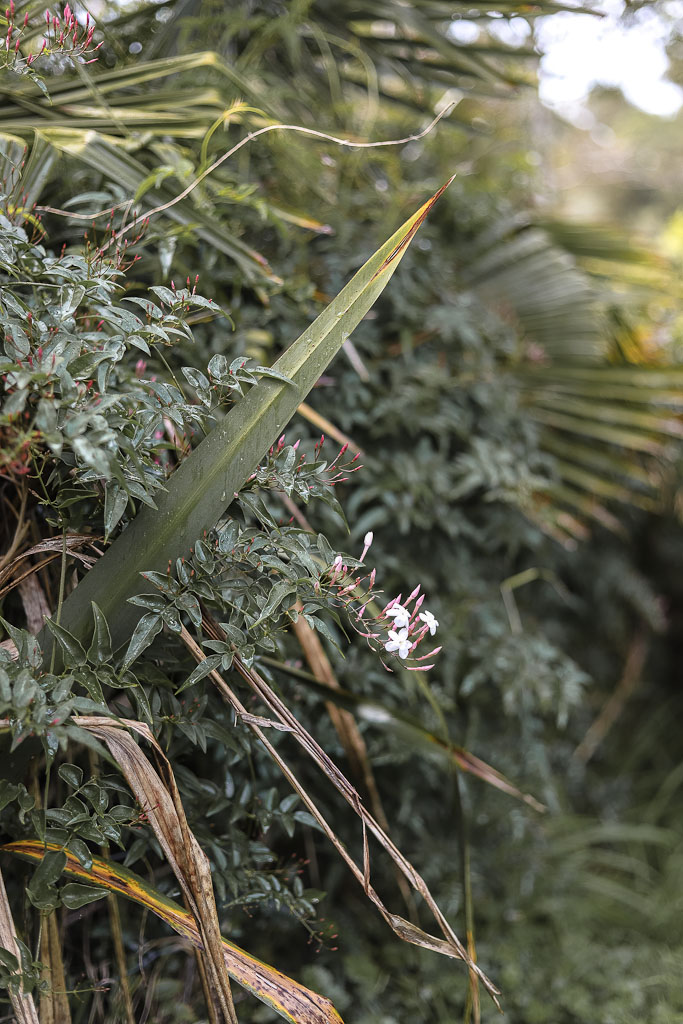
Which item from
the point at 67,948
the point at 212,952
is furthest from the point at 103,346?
the point at 67,948

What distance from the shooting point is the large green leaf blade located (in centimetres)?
96

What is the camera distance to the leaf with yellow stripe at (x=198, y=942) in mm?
923

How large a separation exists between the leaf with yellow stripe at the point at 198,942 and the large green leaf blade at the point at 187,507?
0.93ft

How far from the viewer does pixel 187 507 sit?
3.15ft

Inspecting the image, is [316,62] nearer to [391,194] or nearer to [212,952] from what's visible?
[391,194]

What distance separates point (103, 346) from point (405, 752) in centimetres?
99

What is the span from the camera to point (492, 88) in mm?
1907

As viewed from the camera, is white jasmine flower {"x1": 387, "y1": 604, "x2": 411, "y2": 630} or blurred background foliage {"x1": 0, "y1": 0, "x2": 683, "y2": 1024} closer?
white jasmine flower {"x1": 387, "y1": 604, "x2": 411, "y2": 630}

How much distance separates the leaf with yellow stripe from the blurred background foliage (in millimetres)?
122

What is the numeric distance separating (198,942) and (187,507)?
21.8 inches

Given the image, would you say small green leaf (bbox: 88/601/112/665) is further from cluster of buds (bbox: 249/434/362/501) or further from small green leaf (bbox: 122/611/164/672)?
cluster of buds (bbox: 249/434/362/501)

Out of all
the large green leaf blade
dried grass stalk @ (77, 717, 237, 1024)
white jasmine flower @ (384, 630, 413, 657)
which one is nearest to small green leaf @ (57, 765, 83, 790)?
dried grass stalk @ (77, 717, 237, 1024)

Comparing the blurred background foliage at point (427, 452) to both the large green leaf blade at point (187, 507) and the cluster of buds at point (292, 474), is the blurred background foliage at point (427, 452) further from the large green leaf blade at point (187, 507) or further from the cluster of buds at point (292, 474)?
the cluster of buds at point (292, 474)

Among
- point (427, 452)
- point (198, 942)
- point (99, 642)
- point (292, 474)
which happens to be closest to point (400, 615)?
point (292, 474)
